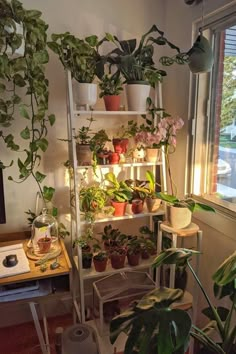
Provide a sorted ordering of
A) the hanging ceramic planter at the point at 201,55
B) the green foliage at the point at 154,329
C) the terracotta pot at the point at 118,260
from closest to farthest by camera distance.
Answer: the green foliage at the point at 154,329, the hanging ceramic planter at the point at 201,55, the terracotta pot at the point at 118,260

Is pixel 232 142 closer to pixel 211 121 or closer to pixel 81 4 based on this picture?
pixel 211 121

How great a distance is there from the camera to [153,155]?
1.74m

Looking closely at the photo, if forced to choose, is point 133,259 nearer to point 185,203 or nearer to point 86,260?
point 86,260

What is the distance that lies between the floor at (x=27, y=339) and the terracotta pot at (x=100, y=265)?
15.9 inches

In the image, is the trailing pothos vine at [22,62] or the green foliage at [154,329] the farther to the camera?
the trailing pothos vine at [22,62]

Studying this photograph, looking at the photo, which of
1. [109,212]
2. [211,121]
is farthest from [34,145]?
[211,121]

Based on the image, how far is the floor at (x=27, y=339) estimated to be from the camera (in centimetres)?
168

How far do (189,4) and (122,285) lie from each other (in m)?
1.74

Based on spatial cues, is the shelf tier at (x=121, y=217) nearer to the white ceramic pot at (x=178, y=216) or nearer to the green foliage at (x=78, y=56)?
the white ceramic pot at (x=178, y=216)

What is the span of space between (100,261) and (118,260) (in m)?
0.11

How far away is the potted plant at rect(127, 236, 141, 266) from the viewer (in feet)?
5.69

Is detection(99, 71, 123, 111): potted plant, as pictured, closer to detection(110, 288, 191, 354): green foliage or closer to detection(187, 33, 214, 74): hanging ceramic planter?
detection(187, 33, 214, 74): hanging ceramic planter

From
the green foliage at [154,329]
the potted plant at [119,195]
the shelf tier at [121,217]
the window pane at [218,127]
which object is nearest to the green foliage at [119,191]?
the potted plant at [119,195]

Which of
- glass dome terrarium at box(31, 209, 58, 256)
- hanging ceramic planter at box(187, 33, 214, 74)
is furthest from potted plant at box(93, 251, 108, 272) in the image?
hanging ceramic planter at box(187, 33, 214, 74)
